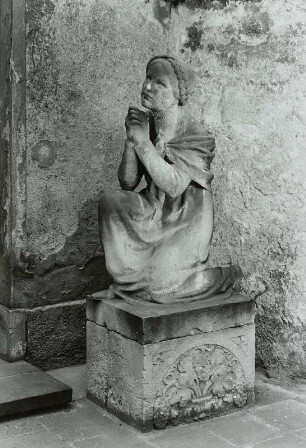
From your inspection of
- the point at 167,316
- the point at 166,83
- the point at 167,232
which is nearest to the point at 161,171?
the point at 167,232

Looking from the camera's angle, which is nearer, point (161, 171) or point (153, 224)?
point (161, 171)

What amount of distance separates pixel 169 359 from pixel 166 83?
151cm

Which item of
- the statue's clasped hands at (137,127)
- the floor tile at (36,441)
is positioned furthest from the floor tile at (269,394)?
the statue's clasped hands at (137,127)

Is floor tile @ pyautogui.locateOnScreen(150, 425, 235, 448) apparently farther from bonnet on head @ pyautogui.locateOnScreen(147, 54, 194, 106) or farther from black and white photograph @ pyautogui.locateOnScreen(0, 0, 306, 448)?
bonnet on head @ pyautogui.locateOnScreen(147, 54, 194, 106)

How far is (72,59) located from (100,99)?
0.33 metres

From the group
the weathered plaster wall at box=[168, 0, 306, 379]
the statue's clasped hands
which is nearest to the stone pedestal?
the weathered plaster wall at box=[168, 0, 306, 379]

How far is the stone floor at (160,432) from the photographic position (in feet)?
12.6

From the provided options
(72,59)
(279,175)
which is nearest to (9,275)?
(72,59)

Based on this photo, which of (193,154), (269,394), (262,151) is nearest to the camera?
(193,154)

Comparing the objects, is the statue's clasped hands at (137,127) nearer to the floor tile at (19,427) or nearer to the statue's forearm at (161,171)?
the statue's forearm at (161,171)

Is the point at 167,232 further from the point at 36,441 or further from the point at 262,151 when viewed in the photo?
the point at 36,441

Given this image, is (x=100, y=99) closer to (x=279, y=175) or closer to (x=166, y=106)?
(x=166, y=106)

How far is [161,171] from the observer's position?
4059 mm

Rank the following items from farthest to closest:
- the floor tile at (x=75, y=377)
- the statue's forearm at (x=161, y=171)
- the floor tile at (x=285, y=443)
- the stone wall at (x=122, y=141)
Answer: the stone wall at (x=122, y=141) < the floor tile at (x=75, y=377) < the statue's forearm at (x=161, y=171) < the floor tile at (x=285, y=443)
